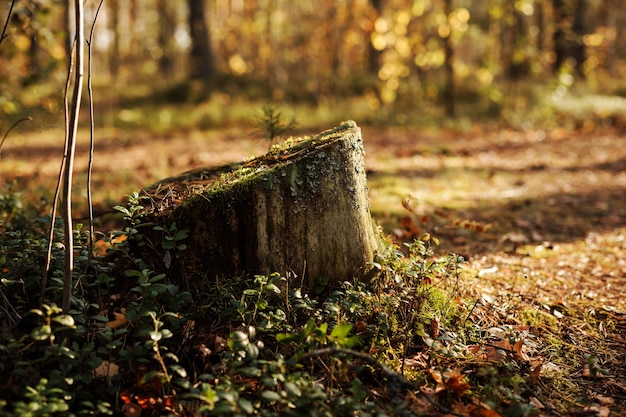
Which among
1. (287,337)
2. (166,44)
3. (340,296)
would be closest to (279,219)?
(340,296)

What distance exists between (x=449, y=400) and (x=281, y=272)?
3.47ft

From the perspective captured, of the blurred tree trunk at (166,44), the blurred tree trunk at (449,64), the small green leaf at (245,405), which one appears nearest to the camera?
the small green leaf at (245,405)

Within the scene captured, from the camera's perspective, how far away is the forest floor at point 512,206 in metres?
3.11

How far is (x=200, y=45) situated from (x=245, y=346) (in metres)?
14.8

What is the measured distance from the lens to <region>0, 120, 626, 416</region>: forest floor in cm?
311

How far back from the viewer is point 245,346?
234 centimetres

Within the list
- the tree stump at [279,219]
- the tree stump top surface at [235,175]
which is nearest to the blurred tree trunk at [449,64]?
the tree stump top surface at [235,175]

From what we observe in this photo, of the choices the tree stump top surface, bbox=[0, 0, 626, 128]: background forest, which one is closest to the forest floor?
the tree stump top surface

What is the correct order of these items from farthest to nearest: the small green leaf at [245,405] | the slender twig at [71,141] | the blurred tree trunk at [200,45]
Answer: the blurred tree trunk at [200,45]
the slender twig at [71,141]
the small green leaf at [245,405]

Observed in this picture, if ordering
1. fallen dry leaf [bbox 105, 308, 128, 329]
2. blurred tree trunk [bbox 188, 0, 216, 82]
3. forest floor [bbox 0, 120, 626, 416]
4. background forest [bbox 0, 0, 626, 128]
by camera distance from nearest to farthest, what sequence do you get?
fallen dry leaf [bbox 105, 308, 128, 329] → forest floor [bbox 0, 120, 626, 416] → background forest [bbox 0, 0, 626, 128] → blurred tree trunk [bbox 188, 0, 216, 82]

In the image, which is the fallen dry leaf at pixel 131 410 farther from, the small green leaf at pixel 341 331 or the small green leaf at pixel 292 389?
the small green leaf at pixel 341 331

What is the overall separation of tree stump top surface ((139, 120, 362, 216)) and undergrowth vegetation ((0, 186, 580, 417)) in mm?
192

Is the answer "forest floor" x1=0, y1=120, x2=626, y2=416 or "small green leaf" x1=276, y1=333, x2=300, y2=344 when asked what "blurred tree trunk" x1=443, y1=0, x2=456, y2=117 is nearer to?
"forest floor" x1=0, y1=120, x2=626, y2=416

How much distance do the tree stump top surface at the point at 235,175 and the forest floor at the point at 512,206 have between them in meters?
0.61
